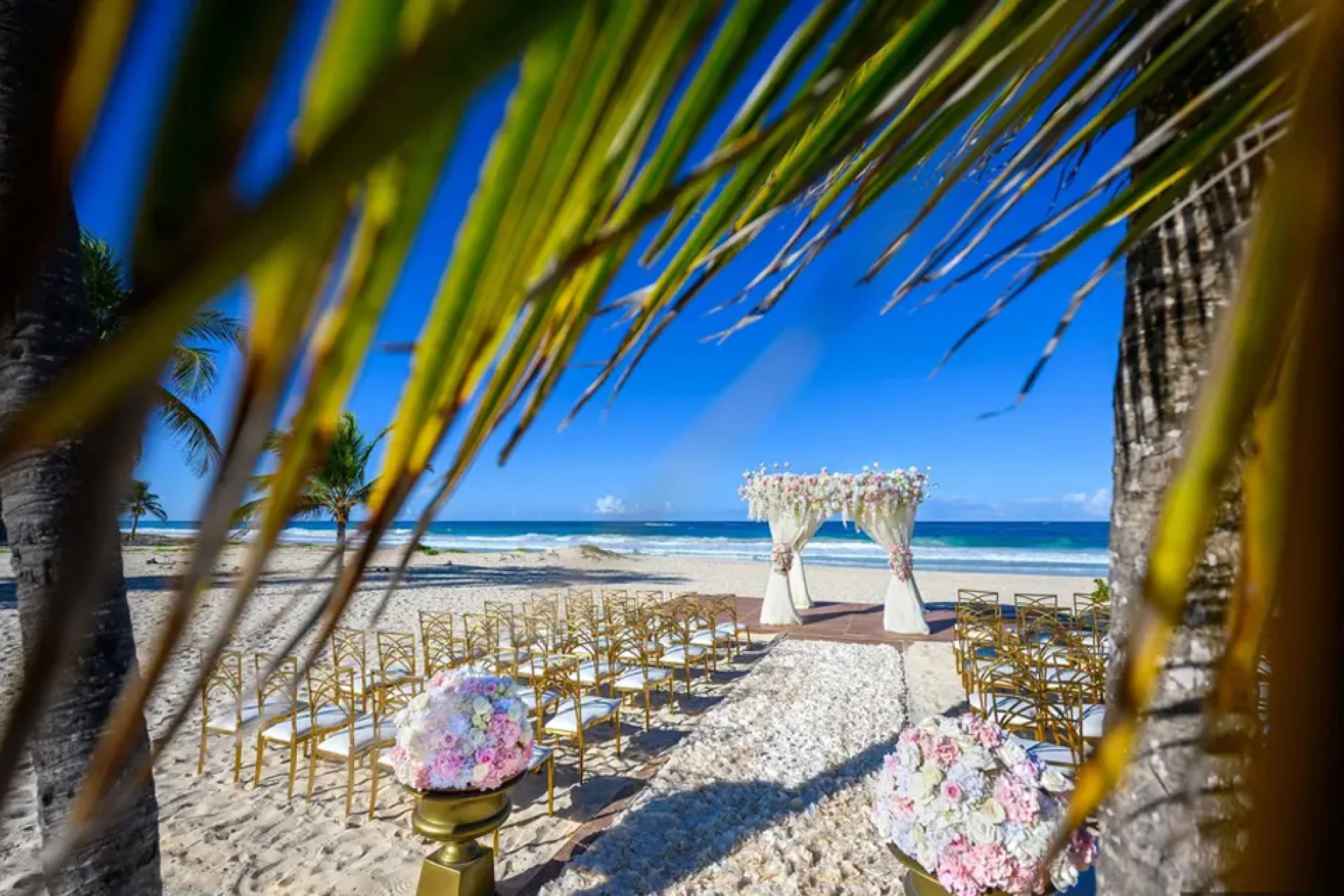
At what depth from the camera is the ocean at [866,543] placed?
91.2 feet

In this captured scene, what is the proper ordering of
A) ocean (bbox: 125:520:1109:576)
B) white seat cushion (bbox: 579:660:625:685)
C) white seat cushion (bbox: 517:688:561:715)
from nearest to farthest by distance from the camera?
white seat cushion (bbox: 517:688:561:715), white seat cushion (bbox: 579:660:625:685), ocean (bbox: 125:520:1109:576)

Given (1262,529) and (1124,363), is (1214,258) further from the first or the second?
(1262,529)

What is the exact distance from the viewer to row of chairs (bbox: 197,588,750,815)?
14.6ft

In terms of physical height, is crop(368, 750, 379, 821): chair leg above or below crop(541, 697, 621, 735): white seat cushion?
below

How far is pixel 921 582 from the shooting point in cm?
2072

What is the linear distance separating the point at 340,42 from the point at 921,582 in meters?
22.2

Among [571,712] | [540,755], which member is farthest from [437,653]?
[540,755]

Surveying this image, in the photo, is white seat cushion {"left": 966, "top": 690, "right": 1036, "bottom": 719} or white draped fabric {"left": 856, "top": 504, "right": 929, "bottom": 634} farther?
white draped fabric {"left": 856, "top": 504, "right": 929, "bottom": 634}

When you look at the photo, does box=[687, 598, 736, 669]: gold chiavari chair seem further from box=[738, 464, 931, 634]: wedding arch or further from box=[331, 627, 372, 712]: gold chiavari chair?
box=[331, 627, 372, 712]: gold chiavari chair

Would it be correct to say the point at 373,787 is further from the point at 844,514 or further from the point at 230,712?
the point at 844,514

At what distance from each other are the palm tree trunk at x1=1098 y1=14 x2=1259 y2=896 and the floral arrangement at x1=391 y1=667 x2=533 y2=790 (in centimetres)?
272

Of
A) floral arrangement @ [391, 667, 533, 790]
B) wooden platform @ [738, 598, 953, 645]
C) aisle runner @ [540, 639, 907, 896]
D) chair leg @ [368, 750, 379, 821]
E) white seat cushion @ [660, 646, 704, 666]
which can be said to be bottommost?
aisle runner @ [540, 639, 907, 896]

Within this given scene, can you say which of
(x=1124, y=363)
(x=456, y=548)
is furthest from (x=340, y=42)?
(x=456, y=548)

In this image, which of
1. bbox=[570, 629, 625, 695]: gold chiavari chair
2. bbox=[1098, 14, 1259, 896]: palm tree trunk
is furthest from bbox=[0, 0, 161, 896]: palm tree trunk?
bbox=[570, 629, 625, 695]: gold chiavari chair
